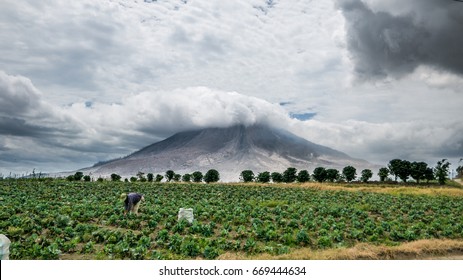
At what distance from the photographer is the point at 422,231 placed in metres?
22.7

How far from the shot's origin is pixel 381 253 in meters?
16.0

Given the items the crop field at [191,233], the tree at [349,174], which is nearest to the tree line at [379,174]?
the tree at [349,174]

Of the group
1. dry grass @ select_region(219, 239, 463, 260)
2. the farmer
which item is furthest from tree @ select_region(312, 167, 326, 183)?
the farmer

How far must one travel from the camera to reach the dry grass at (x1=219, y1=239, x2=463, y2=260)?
14529mm

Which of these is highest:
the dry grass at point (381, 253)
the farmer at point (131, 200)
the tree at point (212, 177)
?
the tree at point (212, 177)

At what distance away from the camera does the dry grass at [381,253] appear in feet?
47.7

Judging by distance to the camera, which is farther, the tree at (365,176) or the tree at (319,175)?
the tree at (319,175)

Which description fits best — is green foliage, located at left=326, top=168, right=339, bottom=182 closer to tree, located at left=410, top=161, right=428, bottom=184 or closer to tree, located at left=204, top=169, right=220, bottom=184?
tree, located at left=410, top=161, right=428, bottom=184

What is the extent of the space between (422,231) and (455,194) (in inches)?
1531

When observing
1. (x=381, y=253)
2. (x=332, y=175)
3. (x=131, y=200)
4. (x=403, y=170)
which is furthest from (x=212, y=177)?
(x=381, y=253)

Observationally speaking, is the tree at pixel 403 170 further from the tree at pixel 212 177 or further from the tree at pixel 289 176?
the tree at pixel 212 177

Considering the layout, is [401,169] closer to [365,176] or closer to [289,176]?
[365,176]

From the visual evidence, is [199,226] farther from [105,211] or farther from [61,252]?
[105,211]

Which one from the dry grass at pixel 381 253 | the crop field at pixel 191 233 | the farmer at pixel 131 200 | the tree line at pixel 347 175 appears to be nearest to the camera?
the dry grass at pixel 381 253
